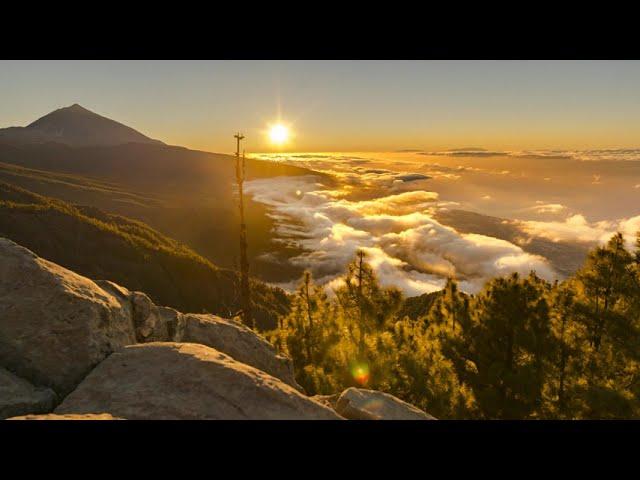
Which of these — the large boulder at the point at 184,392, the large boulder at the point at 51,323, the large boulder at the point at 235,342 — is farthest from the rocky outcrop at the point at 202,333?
the large boulder at the point at 184,392

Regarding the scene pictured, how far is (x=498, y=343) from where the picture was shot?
1900cm

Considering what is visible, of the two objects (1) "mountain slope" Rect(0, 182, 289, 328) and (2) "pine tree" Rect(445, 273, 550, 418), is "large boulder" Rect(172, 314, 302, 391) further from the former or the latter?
(1) "mountain slope" Rect(0, 182, 289, 328)

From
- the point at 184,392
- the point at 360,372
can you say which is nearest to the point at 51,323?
the point at 184,392

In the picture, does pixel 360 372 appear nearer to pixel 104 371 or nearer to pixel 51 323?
pixel 104 371

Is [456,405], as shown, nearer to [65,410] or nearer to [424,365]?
[424,365]

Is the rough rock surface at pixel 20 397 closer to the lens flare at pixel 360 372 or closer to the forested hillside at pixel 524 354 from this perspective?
the forested hillside at pixel 524 354

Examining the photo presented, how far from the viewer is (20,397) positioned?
6758mm

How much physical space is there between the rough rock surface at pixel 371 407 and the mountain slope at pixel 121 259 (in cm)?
8016

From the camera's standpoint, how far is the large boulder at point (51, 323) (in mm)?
7652

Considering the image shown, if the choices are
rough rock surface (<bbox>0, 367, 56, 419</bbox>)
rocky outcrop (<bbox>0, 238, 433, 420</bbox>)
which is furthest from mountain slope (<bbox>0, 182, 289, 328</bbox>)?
rough rock surface (<bbox>0, 367, 56, 419</bbox>)

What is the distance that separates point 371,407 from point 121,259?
350 ft

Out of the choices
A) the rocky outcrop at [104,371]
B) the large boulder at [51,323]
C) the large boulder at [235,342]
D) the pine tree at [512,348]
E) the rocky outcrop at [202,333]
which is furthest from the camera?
the pine tree at [512,348]
